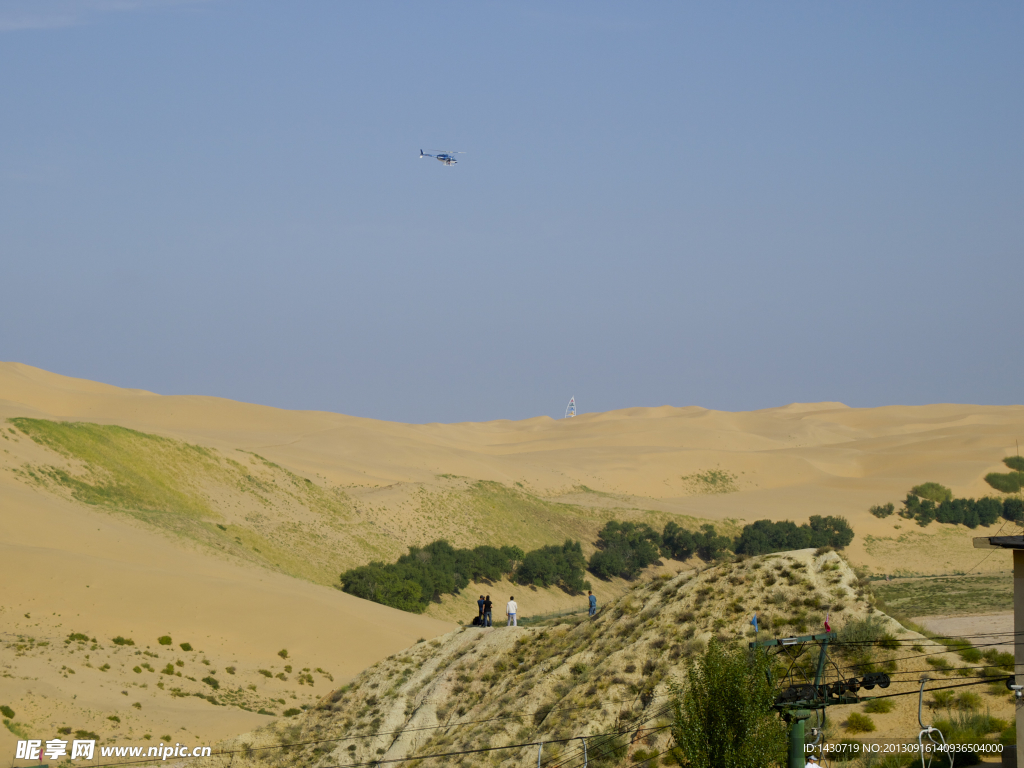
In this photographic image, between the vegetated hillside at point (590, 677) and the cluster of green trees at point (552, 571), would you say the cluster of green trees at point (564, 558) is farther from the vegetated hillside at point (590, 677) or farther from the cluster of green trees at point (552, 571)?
the vegetated hillside at point (590, 677)

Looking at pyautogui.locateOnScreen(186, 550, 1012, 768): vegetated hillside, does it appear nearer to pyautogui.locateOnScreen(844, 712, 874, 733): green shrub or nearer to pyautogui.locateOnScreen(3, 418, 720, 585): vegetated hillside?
pyautogui.locateOnScreen(844, 712, 874, 733): green shrub

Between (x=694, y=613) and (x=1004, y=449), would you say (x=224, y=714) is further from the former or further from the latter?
(x=1004, y=449)

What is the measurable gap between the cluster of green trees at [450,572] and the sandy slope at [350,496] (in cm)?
182

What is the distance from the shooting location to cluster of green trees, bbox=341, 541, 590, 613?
45.5 metres

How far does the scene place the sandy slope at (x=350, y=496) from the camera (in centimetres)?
3119

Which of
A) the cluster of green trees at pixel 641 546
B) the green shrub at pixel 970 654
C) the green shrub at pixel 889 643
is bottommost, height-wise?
the green shrub at pixel 970 654

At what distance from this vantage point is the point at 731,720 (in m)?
12.2

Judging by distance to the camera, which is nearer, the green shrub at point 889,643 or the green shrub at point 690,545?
the green shrub at point 889,643

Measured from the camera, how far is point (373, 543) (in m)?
54.6

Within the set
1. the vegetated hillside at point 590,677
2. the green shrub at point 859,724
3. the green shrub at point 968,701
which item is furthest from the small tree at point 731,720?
the green shrub at point 968,701

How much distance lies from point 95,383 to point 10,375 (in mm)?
14290

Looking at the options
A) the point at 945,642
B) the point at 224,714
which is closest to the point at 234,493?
the point at 224,714

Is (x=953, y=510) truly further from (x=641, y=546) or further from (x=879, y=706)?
(x=879, y=706)

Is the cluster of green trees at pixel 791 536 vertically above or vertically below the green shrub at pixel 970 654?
above
